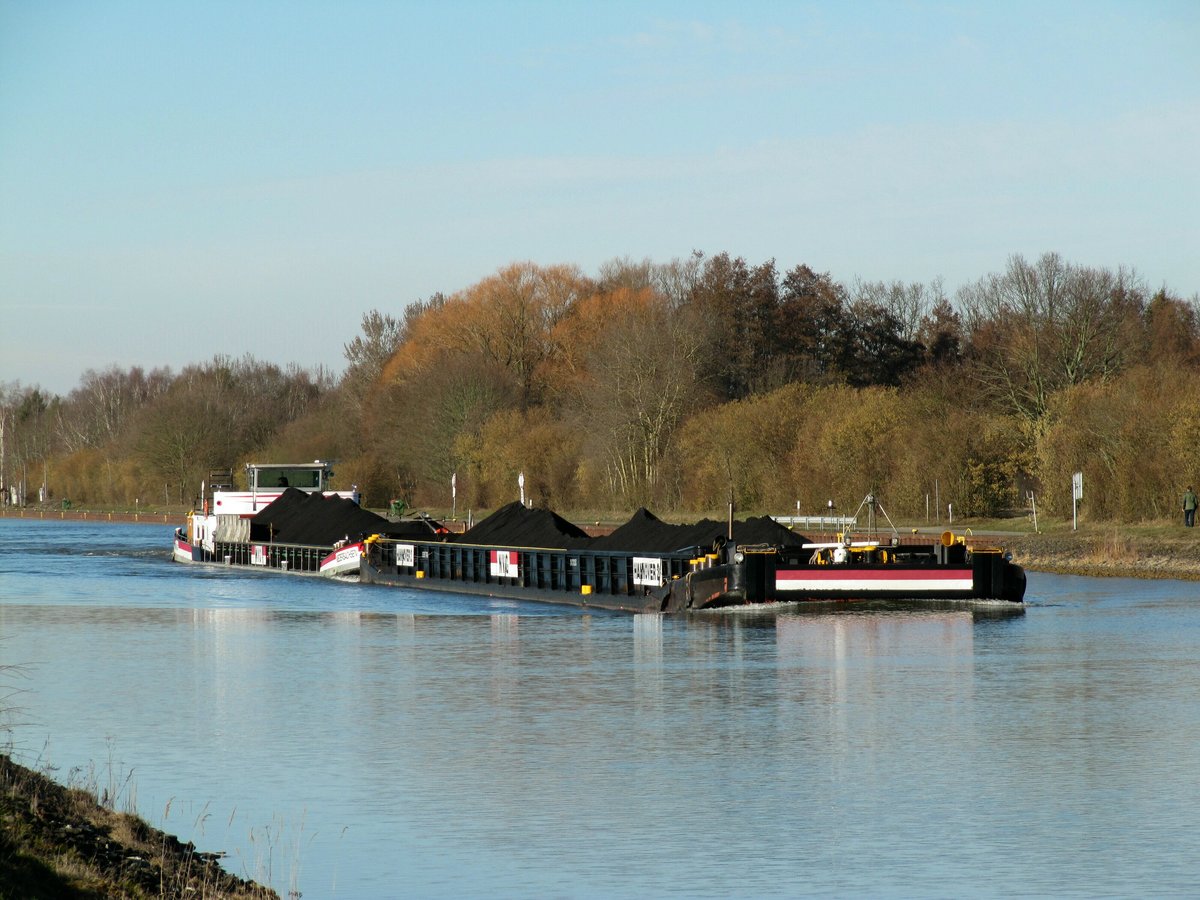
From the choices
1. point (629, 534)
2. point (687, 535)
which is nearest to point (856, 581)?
point (687, 535)

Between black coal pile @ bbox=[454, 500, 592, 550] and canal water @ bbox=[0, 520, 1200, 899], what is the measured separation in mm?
7983

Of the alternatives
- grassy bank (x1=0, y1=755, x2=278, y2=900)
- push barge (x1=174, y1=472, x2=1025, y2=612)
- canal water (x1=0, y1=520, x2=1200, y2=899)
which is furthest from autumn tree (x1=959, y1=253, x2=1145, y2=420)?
grassy bank (x1=0, y1=755, x2=278, y2=900)

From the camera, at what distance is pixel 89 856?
33.2ft

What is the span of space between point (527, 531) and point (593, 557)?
495 centimetres

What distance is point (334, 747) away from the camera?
16.2 m

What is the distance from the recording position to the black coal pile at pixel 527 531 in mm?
38312

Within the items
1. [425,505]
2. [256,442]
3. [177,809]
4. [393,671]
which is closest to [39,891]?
Result: [177,809]

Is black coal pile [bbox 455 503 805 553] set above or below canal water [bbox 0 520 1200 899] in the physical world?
above

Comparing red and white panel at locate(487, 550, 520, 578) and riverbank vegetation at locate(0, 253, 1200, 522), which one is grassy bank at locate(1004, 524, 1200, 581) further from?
red and white panel at locate(487, 550, 520, 578)

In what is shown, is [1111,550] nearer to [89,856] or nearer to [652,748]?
[652,748]

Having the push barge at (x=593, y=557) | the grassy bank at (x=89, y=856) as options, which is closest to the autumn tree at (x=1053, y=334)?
the push barge at (x=593, y=557)

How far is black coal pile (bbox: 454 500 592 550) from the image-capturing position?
126 ft

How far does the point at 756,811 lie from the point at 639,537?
22.7m

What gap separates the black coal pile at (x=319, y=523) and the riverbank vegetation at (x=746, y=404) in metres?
15.3
